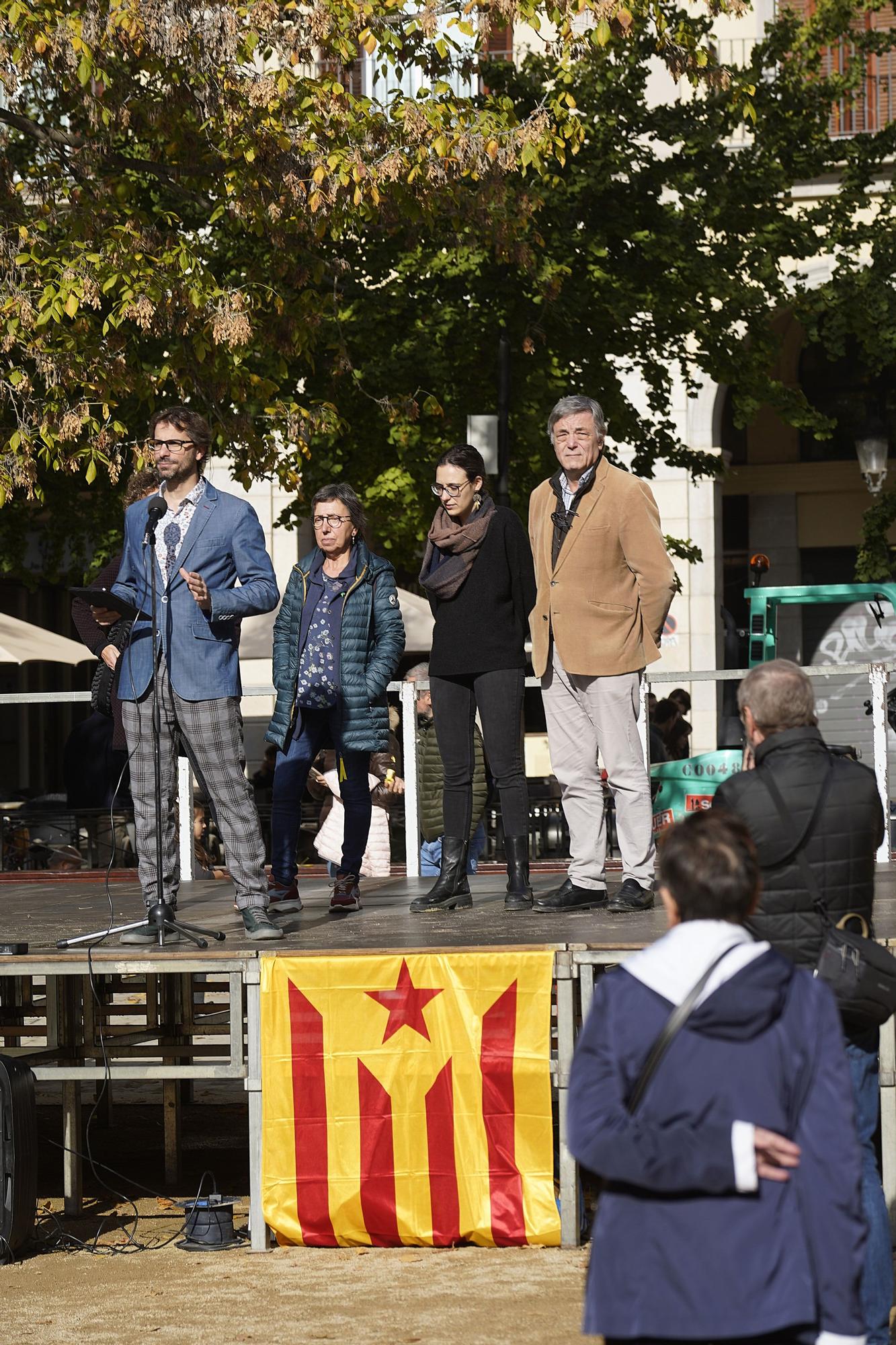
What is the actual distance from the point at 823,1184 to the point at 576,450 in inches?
182

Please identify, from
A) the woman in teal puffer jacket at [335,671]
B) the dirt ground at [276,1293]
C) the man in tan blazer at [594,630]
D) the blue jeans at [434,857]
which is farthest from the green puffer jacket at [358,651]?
the blue jeans at [434,857]

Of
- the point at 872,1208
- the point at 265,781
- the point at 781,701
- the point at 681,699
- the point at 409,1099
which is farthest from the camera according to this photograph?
the point at 265,781

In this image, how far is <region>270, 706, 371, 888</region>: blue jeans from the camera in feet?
26.7

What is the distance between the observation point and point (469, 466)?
778 cm

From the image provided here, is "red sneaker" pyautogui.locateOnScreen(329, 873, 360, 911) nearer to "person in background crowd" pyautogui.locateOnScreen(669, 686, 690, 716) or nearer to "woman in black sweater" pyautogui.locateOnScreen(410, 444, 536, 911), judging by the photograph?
"woman in black sweater" pyautogui.locateOnScreen(410, 444, 536, 911)

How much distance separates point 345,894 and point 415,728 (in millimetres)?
2831

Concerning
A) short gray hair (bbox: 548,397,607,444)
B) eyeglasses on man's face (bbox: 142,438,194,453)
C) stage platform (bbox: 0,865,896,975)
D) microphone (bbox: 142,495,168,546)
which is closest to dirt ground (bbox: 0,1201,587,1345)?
stage platform (bbox: 0,865,896,975)

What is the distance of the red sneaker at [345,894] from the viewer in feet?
27.1

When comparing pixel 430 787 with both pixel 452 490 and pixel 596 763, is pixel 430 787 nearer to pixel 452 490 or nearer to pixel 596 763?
pixel 596 763

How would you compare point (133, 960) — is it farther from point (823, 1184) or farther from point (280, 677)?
point (823, 1184)

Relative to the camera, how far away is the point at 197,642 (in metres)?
7.06

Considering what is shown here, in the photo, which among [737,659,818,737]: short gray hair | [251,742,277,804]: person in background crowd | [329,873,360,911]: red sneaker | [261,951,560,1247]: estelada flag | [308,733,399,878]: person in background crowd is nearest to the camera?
[737,659,818,737]: short gray hair

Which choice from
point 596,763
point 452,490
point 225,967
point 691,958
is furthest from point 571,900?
point 691,958

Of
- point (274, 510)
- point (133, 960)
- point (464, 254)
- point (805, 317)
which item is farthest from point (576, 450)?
point (274, 510)
